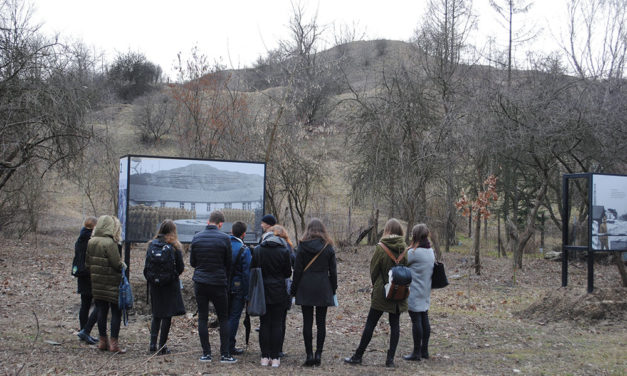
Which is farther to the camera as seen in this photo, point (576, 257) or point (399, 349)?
point (576, 257)

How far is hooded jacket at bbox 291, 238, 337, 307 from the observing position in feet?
21.1

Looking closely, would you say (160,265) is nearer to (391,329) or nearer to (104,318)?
(104,318)

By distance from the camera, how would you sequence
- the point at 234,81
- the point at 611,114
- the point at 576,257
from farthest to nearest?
the point at 576,257 → the point at 234,81 → the point at 611,114

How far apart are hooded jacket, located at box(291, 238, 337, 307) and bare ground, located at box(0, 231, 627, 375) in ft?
2.75

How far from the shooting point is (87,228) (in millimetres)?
7602

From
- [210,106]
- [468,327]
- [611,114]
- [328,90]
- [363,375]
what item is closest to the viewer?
[363,375]

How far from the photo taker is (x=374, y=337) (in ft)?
28.6

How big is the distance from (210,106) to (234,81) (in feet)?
6.87

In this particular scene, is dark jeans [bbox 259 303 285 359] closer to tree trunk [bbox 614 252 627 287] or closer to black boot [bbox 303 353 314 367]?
black boot [bbox 303 353 314 367]

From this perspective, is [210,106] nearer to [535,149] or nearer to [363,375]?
[535,149]

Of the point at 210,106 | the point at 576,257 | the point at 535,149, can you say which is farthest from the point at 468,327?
the point at 576,257

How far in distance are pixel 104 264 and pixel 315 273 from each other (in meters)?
2.57

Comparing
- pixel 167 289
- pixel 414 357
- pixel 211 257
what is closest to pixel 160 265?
pixel 167 289

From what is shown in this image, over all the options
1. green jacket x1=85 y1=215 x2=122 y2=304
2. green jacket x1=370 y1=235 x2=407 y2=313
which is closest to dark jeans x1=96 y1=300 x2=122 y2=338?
green jacket x1=85 y1=215 x2=122 y2=304
